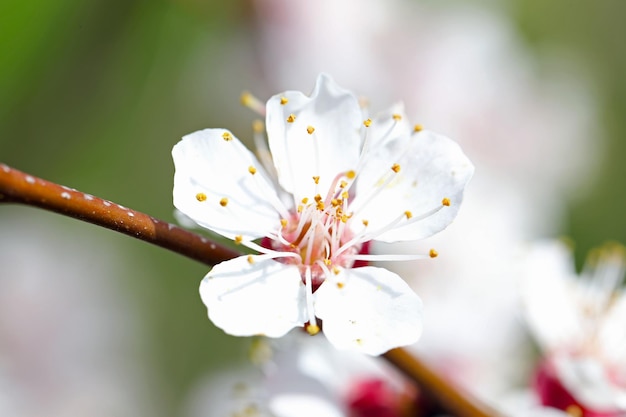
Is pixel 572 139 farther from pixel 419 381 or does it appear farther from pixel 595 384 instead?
pixel 419 381

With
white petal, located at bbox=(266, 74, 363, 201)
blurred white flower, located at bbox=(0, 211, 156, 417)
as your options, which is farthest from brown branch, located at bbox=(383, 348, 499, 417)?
blurred white flower, located at bbox=(0, 211, 156, 417)

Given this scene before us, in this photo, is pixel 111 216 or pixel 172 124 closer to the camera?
pixel 111 216

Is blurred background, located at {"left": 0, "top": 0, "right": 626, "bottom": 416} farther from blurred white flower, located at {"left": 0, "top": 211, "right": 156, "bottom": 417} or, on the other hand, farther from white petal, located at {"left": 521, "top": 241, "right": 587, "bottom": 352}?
white petal, located at {"left": 521, "top": 241, "right": 587, "bottom": 352}

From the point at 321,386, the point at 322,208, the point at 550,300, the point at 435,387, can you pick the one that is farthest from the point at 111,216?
Answer: the point at 550,300

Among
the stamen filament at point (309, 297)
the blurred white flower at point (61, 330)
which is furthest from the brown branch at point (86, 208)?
the blurred white flower at point (61, 330)

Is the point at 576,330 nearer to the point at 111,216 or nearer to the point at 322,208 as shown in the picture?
the point at 322,208

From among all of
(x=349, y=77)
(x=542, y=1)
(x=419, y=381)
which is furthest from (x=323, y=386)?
(x=542, y=1)
